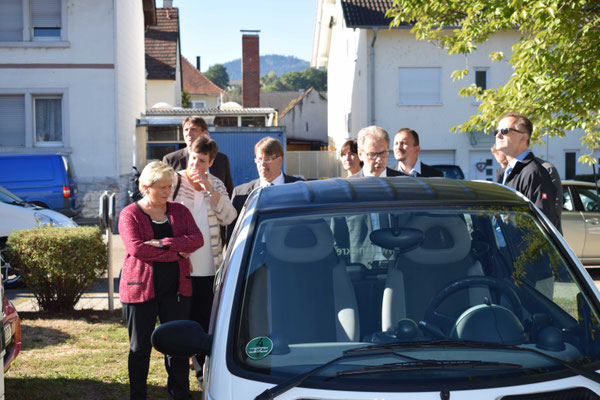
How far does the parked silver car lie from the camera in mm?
11453

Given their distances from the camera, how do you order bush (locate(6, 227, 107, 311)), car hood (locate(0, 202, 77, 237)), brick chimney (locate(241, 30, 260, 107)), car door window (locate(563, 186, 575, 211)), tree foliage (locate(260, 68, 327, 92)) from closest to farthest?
bush (locate(6, 227, 107, 311)) < car hood (locate(0, 202, 77, 237)) < car door window (locate(563, 186, 575, 211)) < brick chimney (locate(241, 30, 260, 107)) < tree foliage (locate(260, 68, 327, 92))

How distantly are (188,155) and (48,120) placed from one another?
1726 centimetres

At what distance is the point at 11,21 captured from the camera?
73.3 ft

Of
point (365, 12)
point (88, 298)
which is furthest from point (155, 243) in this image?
point (365, 12)

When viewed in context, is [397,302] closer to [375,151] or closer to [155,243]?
[155,243]

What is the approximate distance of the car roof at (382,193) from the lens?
10.7 feet

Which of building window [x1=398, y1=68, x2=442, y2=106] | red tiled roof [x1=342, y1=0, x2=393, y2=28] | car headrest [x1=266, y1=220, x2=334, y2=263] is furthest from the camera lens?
building window [x1=398, y1=68, x2=442, y2=106]

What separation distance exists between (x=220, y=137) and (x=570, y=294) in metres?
22.8

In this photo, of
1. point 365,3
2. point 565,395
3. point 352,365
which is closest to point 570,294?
point 565,395

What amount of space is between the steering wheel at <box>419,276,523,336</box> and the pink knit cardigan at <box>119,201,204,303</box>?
2.43 meters

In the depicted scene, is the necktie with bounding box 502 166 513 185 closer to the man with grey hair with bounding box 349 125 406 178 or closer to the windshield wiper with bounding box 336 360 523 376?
the man with grey hair with bounding box 349 125 406 178

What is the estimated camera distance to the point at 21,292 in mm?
10562

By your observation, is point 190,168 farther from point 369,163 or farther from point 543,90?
point 543,90

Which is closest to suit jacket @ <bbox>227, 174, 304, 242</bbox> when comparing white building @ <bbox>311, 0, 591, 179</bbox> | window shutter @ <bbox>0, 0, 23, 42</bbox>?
window shutter @ <bbox>0, 0, 23, 42</bbox>
